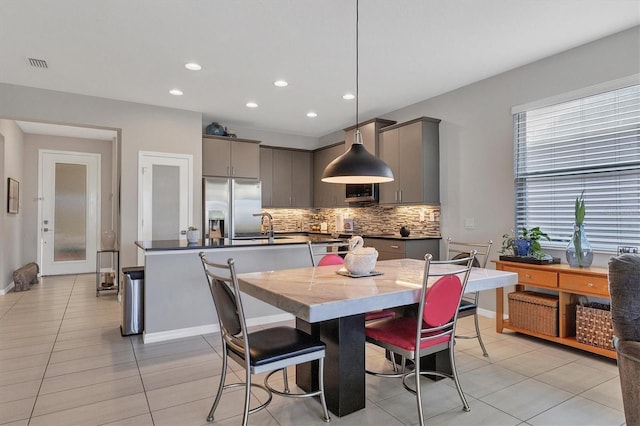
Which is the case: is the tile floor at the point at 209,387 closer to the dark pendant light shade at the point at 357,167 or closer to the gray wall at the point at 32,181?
the dark pendant light shade at the point at 357,167

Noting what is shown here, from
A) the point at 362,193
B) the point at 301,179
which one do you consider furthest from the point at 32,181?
the point at 362,193

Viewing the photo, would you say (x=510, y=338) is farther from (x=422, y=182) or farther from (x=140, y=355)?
(x=140, y=355)

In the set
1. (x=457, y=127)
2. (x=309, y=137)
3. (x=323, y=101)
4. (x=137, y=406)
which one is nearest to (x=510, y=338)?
(x=457, y=127)

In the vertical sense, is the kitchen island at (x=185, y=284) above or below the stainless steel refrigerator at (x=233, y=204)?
below

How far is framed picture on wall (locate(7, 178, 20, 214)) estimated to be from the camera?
18.8ft

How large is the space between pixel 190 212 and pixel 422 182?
131 inches

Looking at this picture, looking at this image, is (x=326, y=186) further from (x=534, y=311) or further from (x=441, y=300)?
(x=441, y=300)

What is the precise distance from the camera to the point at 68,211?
7379 millimetres

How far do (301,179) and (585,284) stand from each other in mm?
5050

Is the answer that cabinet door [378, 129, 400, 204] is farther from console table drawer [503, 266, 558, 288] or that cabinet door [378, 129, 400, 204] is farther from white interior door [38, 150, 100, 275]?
white interior door [38, 150, 100, 275]

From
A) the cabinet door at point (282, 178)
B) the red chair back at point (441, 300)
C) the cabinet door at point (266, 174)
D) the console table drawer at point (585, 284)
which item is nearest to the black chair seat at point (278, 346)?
the red chair back at point (441, 300)

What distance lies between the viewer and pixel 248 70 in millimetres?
4059

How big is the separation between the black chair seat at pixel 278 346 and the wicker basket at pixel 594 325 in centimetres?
243

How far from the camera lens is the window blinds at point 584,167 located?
10.6 ft
